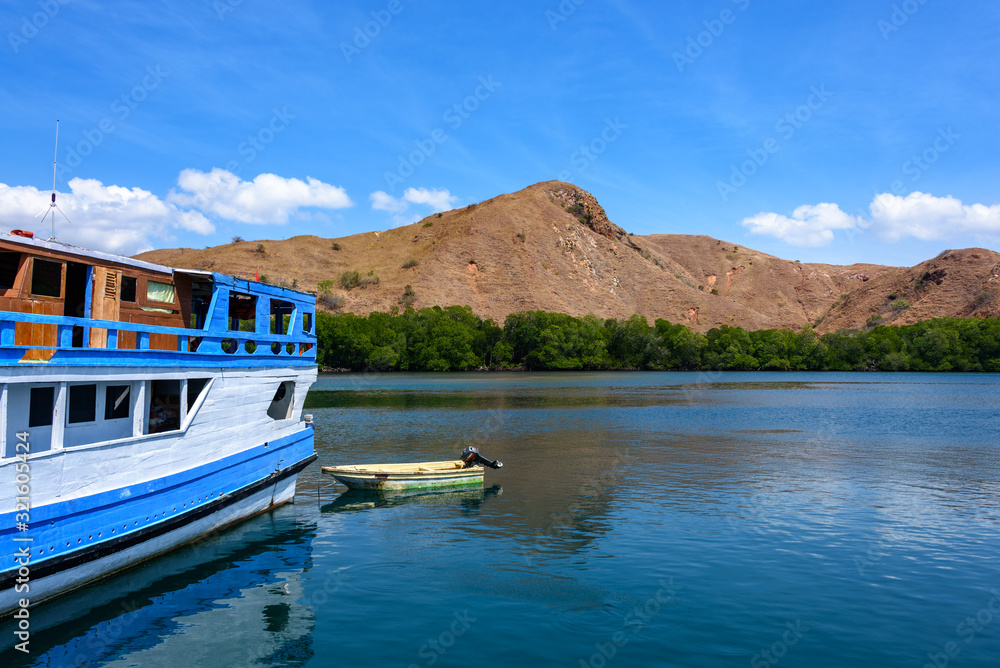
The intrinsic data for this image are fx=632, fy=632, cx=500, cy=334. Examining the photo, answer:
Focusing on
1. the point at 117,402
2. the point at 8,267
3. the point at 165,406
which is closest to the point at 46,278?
the point at 8,267

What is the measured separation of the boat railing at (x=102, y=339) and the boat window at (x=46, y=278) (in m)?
0.93

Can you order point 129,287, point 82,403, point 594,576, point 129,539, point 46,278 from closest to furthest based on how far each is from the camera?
point 46,278 < point 129,539 < point 82,403 < point 129,287 < point 594,576

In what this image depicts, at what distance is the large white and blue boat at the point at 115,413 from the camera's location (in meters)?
12.3

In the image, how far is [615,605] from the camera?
14.6 meters

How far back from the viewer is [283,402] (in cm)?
2288

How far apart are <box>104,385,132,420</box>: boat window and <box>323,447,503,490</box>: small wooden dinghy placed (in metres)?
10.6

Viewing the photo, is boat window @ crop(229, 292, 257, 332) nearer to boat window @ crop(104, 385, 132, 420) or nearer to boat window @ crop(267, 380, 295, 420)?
boat window @ crop(267, 380, 295, 420)

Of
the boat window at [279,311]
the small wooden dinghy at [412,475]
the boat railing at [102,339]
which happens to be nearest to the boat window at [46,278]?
the boat railing at [102,339]

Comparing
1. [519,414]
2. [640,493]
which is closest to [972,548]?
[640,493]

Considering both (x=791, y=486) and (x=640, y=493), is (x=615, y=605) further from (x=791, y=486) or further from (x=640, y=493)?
(x=791, y=486)

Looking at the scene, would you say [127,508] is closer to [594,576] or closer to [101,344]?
[101,344]

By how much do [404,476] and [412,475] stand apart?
1.08 feet

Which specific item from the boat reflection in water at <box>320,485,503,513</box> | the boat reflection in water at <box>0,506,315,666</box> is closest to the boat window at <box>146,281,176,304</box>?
the boat reflection in water at <box>0,506,315,666</box>

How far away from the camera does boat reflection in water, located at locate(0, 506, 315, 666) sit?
39.9 feet
